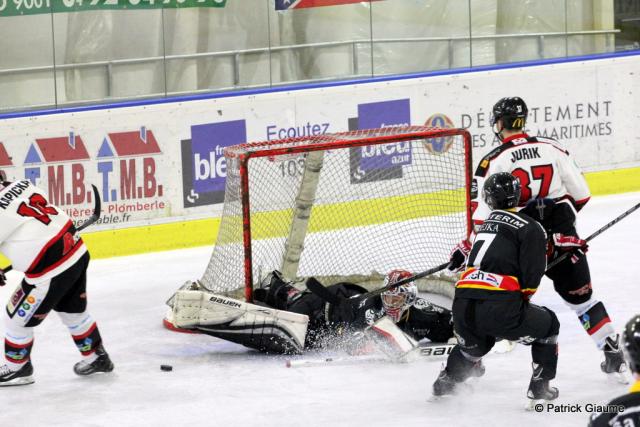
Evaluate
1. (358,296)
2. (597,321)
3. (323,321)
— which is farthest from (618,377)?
(323,321)

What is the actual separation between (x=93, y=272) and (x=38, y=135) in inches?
33.7

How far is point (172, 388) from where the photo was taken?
496 centimetres

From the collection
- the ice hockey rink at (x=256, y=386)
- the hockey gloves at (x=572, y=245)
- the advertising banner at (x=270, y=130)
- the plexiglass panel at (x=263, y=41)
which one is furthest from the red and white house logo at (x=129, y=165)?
the hockey gloves at (x=572, y=245)

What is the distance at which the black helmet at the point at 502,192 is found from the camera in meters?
4.23

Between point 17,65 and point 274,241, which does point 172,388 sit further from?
point 17,65

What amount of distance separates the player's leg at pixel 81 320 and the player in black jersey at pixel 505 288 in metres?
1.58

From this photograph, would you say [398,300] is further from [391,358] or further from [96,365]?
[96,365]

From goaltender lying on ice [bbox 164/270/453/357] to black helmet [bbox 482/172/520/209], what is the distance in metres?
1.05

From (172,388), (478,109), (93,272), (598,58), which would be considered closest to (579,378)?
(172,388)

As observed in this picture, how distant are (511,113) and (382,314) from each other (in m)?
1.08

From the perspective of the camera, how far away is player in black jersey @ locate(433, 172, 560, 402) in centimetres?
415

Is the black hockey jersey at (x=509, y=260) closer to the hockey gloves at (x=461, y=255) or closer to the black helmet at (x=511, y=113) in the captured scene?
the hockey gloves at (x=461, y=255)

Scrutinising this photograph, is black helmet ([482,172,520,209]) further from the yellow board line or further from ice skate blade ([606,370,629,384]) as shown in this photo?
the yellow board line

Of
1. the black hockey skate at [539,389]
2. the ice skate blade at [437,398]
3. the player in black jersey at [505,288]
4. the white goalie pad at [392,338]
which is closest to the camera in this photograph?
the player in black jersey at [505,288]
